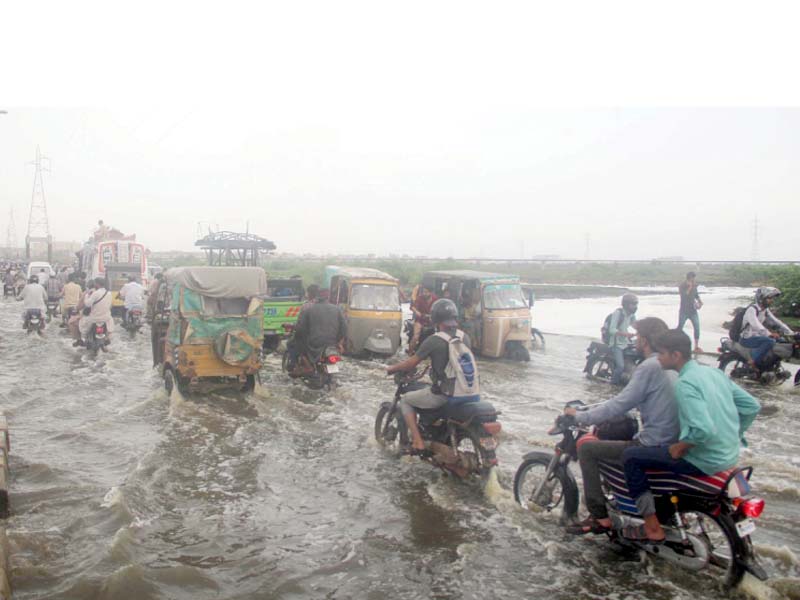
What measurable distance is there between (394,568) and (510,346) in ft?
34.6

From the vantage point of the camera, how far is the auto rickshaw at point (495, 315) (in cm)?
1484

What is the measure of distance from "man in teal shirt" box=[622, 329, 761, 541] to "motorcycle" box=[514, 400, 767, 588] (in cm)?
9

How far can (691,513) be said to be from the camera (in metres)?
4.70

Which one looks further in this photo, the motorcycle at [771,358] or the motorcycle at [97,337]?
the motorcycle at [97,337]

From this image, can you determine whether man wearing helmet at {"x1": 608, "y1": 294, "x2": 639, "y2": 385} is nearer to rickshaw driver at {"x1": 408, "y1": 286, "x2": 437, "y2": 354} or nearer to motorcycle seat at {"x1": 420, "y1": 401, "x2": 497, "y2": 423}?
rickshaw driver at {"x1": 408, "y1": 286, "x2": 437, "y2": 354}

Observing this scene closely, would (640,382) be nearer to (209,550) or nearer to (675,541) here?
(675,541)

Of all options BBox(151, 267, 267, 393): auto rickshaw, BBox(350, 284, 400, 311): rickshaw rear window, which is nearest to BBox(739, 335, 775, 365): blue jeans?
BBox(350, 284, 400, 311): rickshaw rear window

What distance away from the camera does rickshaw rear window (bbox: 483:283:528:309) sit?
49.1ft

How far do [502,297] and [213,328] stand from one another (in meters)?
7.08

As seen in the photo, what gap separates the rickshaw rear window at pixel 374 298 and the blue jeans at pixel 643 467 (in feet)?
34.9

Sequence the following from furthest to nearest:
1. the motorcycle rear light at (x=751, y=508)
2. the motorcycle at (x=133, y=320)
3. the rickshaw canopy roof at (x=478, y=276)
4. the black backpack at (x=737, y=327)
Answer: the motorcycle at (x=133, y=320)
the rickshaw canopy roof at (x=478, y=276)
the black backpack at (x=737, y=327)
the motorcycle rear light at (x=751, y=508)

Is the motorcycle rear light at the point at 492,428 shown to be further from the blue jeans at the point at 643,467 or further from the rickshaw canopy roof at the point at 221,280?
the rickshaw canopy roof at the point at 221,280

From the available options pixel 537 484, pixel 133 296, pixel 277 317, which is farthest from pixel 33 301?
pixel 537 484

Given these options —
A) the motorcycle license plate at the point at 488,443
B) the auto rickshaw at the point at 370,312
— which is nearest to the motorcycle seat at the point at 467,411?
the motorcycle license plate at the point at 488,443
